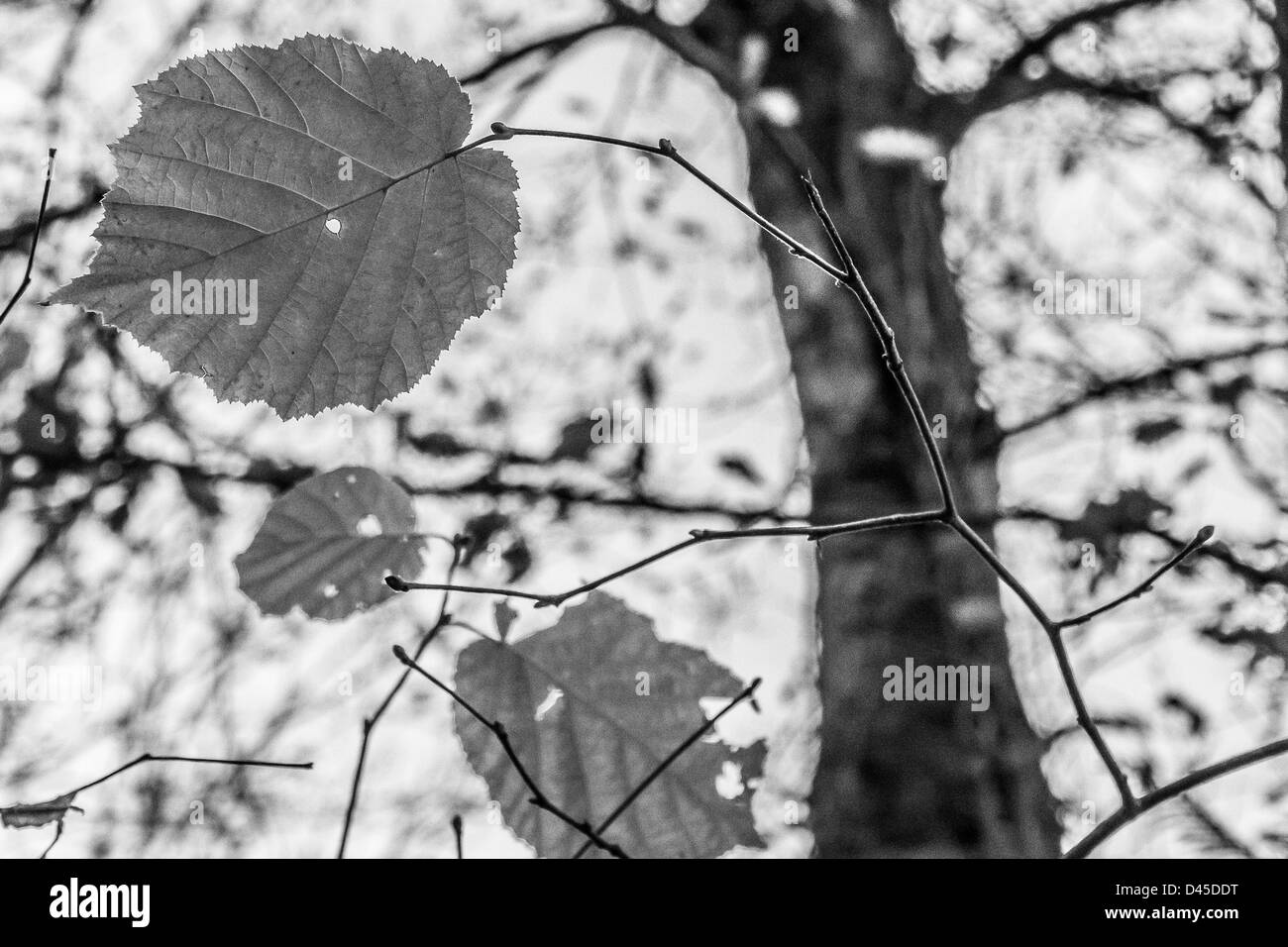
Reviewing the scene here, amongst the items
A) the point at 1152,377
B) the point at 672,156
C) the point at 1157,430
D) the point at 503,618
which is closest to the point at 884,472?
the point at 1157,430

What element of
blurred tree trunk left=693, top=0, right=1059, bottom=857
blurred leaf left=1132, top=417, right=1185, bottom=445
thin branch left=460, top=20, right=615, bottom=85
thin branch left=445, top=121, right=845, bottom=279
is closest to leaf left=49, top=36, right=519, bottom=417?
thin branch left=445, top=121, right=845, bottom=279

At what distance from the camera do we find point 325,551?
66 cm

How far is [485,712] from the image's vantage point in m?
0.63

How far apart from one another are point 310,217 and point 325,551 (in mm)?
234

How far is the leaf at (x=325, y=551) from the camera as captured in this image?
645 millimetres

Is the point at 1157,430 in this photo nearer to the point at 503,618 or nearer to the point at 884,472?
the point at 884,472

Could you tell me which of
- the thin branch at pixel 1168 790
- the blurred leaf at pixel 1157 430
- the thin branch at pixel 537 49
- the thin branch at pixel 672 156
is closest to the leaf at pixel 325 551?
the thin branch at pixel 672 156

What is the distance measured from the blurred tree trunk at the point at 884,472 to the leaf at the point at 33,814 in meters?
1.61

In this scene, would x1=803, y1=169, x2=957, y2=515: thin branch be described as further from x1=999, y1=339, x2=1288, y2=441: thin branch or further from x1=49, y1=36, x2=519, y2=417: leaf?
x1=999, y1=339, x2=1288, y2=441: thin branch

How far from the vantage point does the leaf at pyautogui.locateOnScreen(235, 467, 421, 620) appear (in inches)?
25.4
